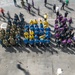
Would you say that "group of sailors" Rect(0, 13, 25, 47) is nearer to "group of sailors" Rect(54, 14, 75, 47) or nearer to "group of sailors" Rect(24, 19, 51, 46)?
"group of sailors" Rect(24, 19, 51, 46)

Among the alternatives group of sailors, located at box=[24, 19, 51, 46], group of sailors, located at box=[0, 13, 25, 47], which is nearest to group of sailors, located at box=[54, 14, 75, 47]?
group of sailors, located at box=[24, 19, 51, 46]

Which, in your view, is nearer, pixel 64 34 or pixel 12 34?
pixel 64 34

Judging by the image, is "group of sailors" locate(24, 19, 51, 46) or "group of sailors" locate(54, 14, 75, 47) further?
"group of sailors" locate(24, 19, 51, 46)

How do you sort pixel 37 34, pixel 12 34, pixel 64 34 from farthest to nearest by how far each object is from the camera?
pixel 37 34 → pixel 12 34 → pixel 64 34

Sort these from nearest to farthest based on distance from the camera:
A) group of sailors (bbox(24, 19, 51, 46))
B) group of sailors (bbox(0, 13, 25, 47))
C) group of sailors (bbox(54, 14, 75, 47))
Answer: group of sailors (bbox(54, 14, 75, 47)), group of sailors (bbox(24, 19, 51, 46)), group of sailors (bbox(0, 13, 25, 47))

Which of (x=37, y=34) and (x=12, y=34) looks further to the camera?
(x=37, y=34)

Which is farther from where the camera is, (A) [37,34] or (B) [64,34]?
(A) [37,34]

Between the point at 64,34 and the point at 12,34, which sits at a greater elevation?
the point at 64,34

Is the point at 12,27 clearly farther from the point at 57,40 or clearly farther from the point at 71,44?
the point at 71,44

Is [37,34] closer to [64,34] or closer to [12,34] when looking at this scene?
[12,34]

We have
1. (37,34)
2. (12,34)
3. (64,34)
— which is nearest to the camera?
(64,34)

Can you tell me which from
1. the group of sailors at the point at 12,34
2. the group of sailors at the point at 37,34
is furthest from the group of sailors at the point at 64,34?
the group of sailors at the point at 12,34

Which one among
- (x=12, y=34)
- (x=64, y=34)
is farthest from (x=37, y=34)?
(x=64, y=34)

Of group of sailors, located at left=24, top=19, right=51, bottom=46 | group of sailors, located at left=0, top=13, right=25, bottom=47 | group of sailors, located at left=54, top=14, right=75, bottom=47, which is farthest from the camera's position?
group of sailors, located at left=0, top=13, right=25, bottom=47
